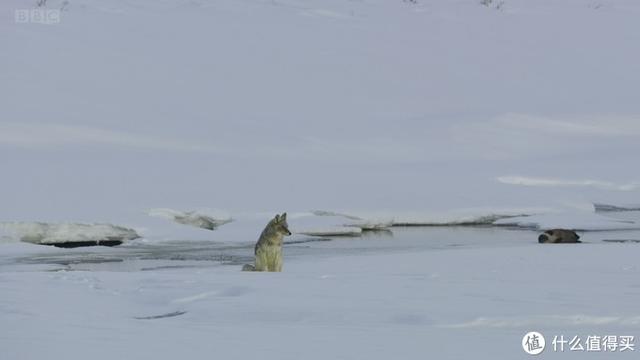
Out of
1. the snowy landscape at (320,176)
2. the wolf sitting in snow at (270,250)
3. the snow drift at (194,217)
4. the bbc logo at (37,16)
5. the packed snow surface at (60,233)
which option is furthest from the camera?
the bbc logo at (37,16)

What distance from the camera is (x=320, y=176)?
1638 centimetres

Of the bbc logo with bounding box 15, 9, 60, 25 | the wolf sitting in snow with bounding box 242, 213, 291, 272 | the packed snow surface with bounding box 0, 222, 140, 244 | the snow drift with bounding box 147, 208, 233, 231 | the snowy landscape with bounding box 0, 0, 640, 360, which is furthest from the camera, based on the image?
the bbc logo with bounding box 15, 9, 60, 25

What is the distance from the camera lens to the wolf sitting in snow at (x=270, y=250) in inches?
368

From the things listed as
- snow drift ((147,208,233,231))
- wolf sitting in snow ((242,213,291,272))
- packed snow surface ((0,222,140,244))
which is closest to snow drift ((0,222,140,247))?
packed snow surface ((0,222,140,244))

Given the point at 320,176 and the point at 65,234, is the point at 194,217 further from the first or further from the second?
the point at 320,176

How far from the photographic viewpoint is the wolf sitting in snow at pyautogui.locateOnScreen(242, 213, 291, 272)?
368 inches

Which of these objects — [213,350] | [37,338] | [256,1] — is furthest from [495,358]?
[256,1]

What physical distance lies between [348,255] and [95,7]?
1483 cm

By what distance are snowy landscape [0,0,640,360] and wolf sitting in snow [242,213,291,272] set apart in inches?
18.0

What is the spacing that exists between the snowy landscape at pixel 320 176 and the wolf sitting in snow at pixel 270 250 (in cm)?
46

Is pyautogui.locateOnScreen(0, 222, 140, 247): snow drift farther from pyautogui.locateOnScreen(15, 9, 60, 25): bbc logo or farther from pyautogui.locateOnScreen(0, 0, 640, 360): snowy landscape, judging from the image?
pyautogui.locateOnScreen(15, 9, 60, 25): bbc logo

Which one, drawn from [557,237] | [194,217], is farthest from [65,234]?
[557,237]

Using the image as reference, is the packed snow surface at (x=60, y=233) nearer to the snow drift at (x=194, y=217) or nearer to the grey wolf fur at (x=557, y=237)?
the snow drift at (x=194, y=217)

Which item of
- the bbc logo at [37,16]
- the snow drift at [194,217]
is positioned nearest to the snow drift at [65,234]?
the snow drift at [194,217]
